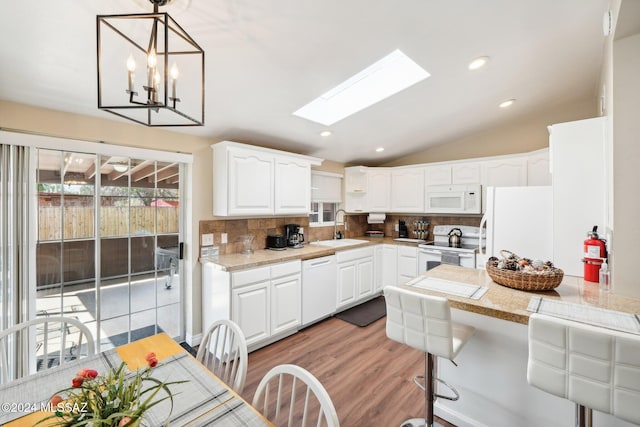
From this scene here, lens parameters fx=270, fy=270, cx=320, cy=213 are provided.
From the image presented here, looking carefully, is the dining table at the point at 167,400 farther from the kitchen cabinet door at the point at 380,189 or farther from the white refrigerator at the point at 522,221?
the kitchen cabinet door at the point at 380,189

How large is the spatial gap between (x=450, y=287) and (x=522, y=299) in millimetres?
375

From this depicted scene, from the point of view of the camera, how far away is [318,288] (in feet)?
10.9

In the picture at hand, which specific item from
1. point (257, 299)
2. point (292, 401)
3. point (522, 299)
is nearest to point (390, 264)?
point (257, 299)

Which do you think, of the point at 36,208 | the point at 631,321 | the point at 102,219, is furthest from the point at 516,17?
the point at 36,208

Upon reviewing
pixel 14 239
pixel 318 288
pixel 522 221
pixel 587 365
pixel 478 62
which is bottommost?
pixel 318 288

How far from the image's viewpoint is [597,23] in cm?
194

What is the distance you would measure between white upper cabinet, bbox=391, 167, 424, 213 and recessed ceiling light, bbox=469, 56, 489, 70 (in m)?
2.06

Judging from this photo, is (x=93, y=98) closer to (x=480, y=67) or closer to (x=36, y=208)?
(x=36, y=208)

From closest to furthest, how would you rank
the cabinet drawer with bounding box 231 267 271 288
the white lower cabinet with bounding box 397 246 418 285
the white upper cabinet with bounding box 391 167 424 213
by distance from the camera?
1. the cabinet drawer with bounding box 231 267 271 288
2. the white lower cabinet with bounding box 397 246 418 285
3. the white upper cabinet with bounding box 391 167 424 213

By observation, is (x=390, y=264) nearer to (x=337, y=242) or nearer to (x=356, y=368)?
(x=337, y=242)

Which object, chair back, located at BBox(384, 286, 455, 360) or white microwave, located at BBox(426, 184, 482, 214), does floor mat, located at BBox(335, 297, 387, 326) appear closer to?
white microwave, located at BBox(426, 184, 482, 214)

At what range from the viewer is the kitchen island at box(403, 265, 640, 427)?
144 centimetres

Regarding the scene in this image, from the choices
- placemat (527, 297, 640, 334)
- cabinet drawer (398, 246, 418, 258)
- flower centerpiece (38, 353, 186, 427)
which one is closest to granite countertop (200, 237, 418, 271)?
cabinet drawer (398, 246, 418, 258)

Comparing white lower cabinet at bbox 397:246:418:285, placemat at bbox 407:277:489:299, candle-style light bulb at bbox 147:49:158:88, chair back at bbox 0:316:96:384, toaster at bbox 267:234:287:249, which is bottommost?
chair back at bbox 0:316:96:384
